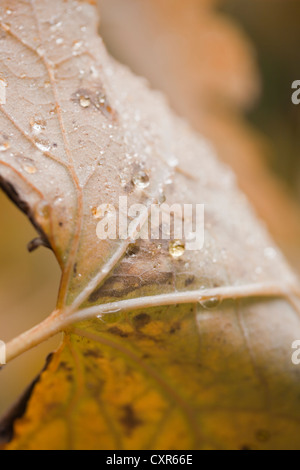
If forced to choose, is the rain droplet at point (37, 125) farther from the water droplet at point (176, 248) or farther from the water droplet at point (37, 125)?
the water droplet at point (176, 248)

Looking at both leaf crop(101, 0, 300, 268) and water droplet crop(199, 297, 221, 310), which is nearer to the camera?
water droplet crop(199, 297, 221, 310)

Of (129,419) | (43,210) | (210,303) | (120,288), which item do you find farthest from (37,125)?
(129,419)

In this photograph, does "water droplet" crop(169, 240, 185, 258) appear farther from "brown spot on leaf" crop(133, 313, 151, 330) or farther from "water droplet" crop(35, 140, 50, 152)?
"water droplet" crop(35, 140, 50, 152)

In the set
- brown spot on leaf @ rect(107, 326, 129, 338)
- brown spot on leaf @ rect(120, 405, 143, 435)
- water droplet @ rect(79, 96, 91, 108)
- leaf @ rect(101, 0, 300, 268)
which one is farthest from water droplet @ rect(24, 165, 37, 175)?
leaf @ rect(101, 0, 300, 268)

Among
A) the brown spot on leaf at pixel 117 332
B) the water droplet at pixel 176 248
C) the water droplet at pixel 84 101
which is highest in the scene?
the water droplet at pixel 84 101

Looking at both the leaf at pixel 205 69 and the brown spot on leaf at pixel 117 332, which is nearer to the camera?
the brown spot on leaf at pixel 117 332

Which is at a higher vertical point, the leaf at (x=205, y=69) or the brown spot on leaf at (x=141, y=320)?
the leaf at (x=205, y=69)

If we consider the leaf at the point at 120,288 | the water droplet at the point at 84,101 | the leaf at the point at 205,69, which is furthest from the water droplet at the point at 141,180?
the leaf at the point at 205,69

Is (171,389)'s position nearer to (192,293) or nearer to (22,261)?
(192,293)
